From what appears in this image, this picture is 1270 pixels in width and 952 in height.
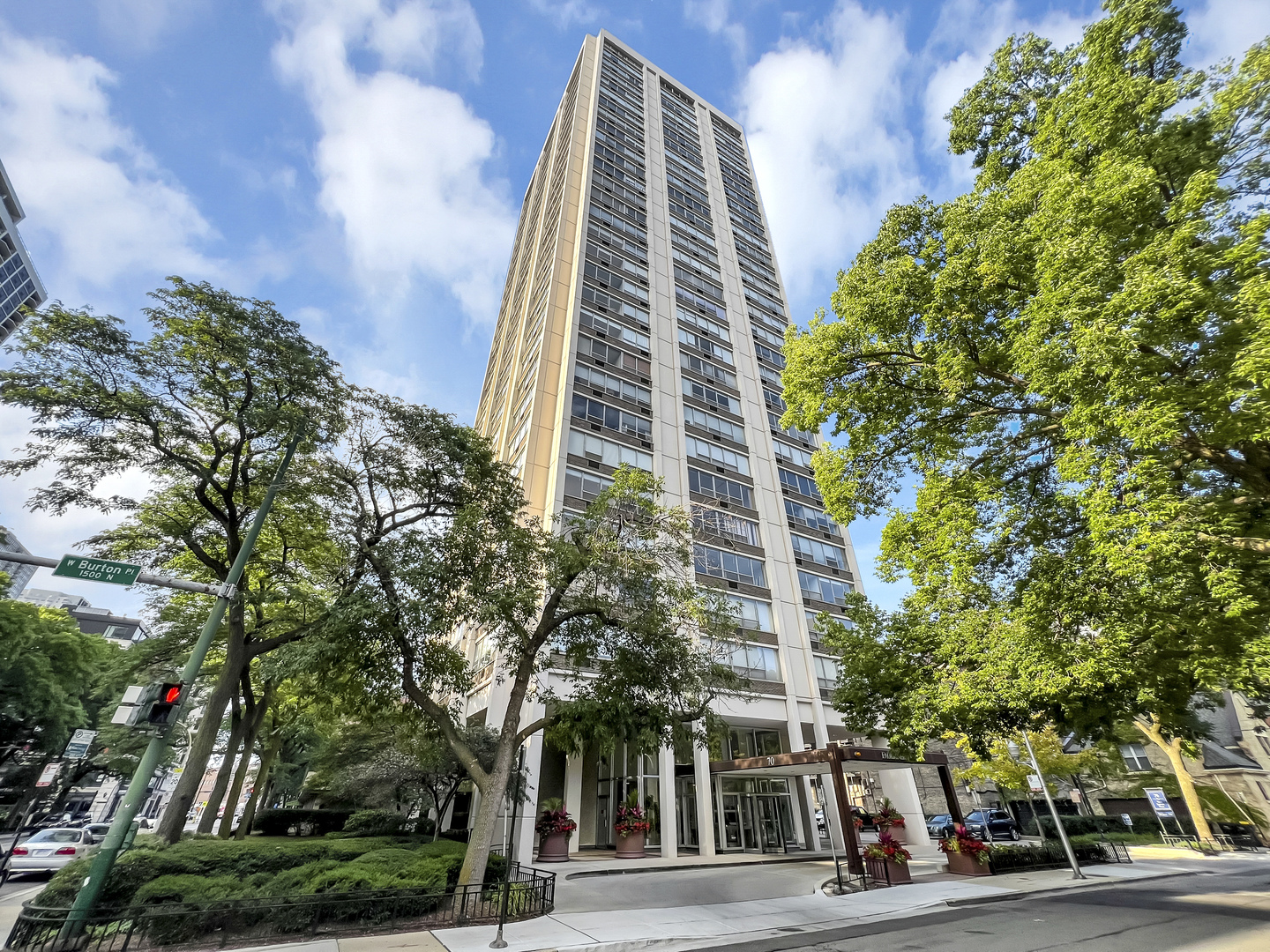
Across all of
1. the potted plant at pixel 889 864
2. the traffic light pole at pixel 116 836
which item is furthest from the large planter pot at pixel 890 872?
the traffic light pole at pixel 116 836

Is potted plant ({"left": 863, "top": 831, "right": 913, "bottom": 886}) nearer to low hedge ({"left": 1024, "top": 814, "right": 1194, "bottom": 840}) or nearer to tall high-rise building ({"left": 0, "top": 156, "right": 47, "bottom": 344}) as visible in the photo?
low hedge ({"left": 1024, "top": 814, "right": 1194, "bottom": 840})

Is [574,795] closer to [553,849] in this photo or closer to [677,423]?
[553,849]

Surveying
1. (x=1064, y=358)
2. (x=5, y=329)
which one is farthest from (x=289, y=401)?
(x=5, y=329)

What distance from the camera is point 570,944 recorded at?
909 cm

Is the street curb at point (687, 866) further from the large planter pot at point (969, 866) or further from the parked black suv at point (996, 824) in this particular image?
the parked black suv at point (996, 824)

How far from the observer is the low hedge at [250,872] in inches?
372

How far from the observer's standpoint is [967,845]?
59.4 ft

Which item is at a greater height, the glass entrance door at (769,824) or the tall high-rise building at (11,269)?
the tall high-rise building at (11,269)

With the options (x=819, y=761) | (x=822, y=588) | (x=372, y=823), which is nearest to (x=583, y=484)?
(x=819, y=761)

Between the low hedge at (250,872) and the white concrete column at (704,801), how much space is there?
1272cm

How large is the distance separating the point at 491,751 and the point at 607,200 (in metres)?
37.4

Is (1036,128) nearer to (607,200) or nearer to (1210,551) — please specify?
(1210,551)

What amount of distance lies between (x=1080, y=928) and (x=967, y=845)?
8.69 meters

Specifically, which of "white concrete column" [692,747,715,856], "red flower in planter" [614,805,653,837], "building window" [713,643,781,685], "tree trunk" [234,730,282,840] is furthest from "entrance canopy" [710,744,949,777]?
"tree trunk" [234,730,282,840]
